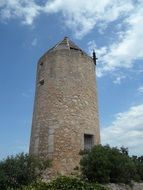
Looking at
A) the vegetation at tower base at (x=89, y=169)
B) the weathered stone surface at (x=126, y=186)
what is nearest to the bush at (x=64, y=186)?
the vegetation at tower base at (x=89, y=169)

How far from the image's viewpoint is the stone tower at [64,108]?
15125 mm

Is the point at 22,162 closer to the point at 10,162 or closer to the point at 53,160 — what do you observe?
the point at 10,162

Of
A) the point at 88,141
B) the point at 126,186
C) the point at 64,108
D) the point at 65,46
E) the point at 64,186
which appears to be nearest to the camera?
the point at 64,186

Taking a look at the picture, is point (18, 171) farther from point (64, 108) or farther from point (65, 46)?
point (65, 46)

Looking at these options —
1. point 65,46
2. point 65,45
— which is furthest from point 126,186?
point 65,45

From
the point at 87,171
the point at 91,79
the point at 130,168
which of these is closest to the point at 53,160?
the point at 87,171

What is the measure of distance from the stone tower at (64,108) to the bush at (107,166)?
2182 millimetres

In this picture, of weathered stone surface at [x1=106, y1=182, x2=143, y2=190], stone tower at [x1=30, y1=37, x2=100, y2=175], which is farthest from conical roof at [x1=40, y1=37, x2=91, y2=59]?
weathered stone surface at [x1=106, y1=182, x2=143, y2=190]

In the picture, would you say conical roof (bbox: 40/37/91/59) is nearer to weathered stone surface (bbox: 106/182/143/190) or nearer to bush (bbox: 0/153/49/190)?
bush (bbox: 0/153/49/190)

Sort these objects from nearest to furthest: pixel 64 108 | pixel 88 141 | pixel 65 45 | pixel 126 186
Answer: pixel 126 186
pixel 64 108
pixel 88 141
pixel 65 45

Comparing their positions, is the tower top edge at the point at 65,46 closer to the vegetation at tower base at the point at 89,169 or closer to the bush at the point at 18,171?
the vegetation at tower base at the point at 89,169

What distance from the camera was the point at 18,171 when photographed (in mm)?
11734

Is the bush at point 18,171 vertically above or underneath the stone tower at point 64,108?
underneath

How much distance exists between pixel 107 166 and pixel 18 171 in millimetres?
3789
